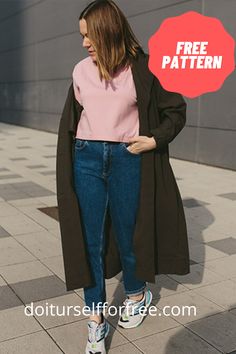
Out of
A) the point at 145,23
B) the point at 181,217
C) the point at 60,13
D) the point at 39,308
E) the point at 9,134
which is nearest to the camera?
the point at 181,217

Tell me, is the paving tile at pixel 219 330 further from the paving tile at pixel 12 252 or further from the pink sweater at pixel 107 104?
the paving tile at pixel 12 252

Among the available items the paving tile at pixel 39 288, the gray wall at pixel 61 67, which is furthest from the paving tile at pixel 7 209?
the gray wall at pixel 61 67

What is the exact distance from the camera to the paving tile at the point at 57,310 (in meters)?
2.81

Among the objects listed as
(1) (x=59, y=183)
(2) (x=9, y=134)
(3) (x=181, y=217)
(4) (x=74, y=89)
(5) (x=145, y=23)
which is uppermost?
(5) (x=145, y=23)

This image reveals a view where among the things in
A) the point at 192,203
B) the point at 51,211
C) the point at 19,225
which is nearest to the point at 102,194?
the point at 19,225

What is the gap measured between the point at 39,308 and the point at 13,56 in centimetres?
1697

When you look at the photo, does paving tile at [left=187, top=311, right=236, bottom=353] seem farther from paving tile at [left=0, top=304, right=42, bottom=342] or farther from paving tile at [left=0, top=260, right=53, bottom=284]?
paving tile at [left=0, top=260, right=53, bottom=284]

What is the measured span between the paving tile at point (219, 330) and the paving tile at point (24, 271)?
4.28ft

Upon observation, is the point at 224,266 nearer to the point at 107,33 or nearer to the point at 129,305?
the point at 129,305

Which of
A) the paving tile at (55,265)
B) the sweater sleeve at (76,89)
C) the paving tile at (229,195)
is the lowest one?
the paving tile at (229,195)

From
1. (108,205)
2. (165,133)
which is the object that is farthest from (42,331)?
(165,133)

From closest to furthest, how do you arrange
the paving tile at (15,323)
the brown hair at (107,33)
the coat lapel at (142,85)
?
the brown hair at (107,33) → the coat lapel at (142,85) → the paving tile at (15,323)

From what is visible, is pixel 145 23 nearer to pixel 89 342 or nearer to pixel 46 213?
pixel 46 213

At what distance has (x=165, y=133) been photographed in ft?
7.64
